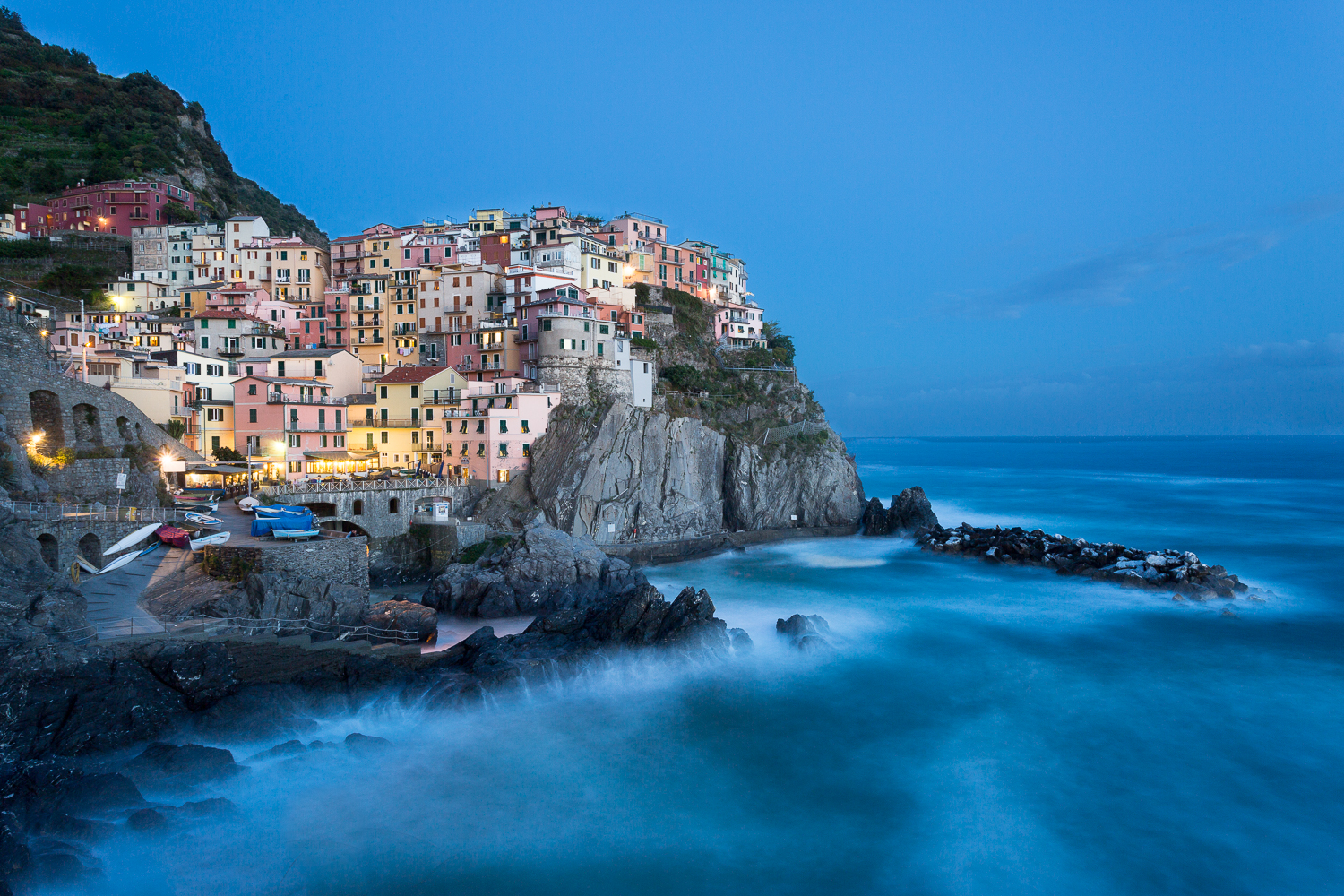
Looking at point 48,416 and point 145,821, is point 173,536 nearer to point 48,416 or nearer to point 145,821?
point 48,416

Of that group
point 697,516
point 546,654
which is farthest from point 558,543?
point 697,516


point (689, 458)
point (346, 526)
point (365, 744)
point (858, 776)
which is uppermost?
point (689, 458)

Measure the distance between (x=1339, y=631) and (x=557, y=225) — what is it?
50750 mm

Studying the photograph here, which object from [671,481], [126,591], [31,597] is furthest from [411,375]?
[31,597]

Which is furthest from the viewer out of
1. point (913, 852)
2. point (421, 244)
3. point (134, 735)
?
point (421, 244)

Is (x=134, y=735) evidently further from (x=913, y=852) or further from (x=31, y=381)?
(x=31, y=381)

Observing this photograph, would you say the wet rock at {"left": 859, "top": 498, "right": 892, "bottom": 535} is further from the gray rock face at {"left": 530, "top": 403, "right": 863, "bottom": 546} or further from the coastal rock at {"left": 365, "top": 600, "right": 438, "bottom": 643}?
the coastal rock at {"left": 365, "top": 600, "right": 438, "bottom": 643}

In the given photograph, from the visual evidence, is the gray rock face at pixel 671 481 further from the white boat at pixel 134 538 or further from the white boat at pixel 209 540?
the white boat at pixel 134 538

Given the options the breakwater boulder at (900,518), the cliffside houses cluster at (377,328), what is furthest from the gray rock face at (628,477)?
the breakwater boulder at (900,518)

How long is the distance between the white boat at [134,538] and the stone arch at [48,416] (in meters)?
8.15

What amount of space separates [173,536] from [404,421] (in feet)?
55.6

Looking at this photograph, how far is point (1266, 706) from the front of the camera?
20.6 metres

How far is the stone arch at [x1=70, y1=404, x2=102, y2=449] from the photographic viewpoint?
93.7 ft

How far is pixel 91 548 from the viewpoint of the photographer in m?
22.1
